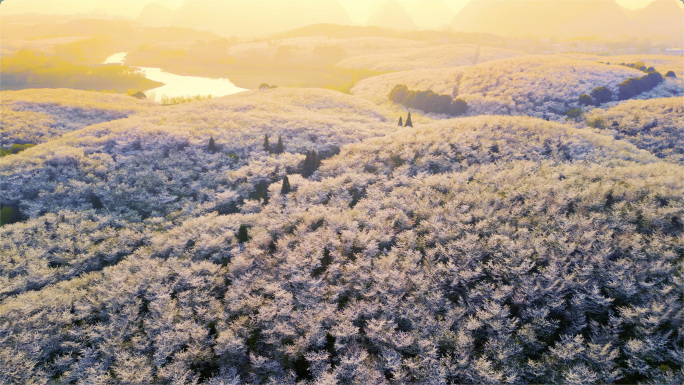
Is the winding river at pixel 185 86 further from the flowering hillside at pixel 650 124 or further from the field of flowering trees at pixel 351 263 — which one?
the flowering hillside at pixel 650 124

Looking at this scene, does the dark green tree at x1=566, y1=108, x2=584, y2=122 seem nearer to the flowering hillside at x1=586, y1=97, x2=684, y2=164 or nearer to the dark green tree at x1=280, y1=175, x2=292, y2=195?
the flowering hillside at x1=586, y1=97, x2=684, y2=164

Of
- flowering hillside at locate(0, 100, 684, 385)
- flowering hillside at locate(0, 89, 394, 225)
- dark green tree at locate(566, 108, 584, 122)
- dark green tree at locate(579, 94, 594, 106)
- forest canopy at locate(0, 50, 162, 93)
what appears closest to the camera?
flowering hillside at locate(0, 100, 684, 385)

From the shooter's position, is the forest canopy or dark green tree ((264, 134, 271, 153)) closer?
dark green tree ((264, 134, 271, 153))

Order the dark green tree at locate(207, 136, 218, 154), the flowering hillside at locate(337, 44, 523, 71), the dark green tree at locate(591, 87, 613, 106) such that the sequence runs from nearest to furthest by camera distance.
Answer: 1. the dark green tree at locate(207, 136, 218, 154)
2. the dark green tree at locate(591, 87, 613, 106)
3. the flowering hillside at locate(337, 44, 523, 71)

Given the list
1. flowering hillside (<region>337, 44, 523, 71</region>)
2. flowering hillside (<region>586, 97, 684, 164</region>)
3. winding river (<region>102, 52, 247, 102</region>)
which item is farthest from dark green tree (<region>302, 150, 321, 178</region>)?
flowering hillside (<region>337, 44, 523, 71</region>)

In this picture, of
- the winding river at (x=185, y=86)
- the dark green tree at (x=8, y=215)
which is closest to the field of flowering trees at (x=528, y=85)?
the winding river at (x=185, y=86)

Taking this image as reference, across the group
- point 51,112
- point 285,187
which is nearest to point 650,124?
point 285,187
